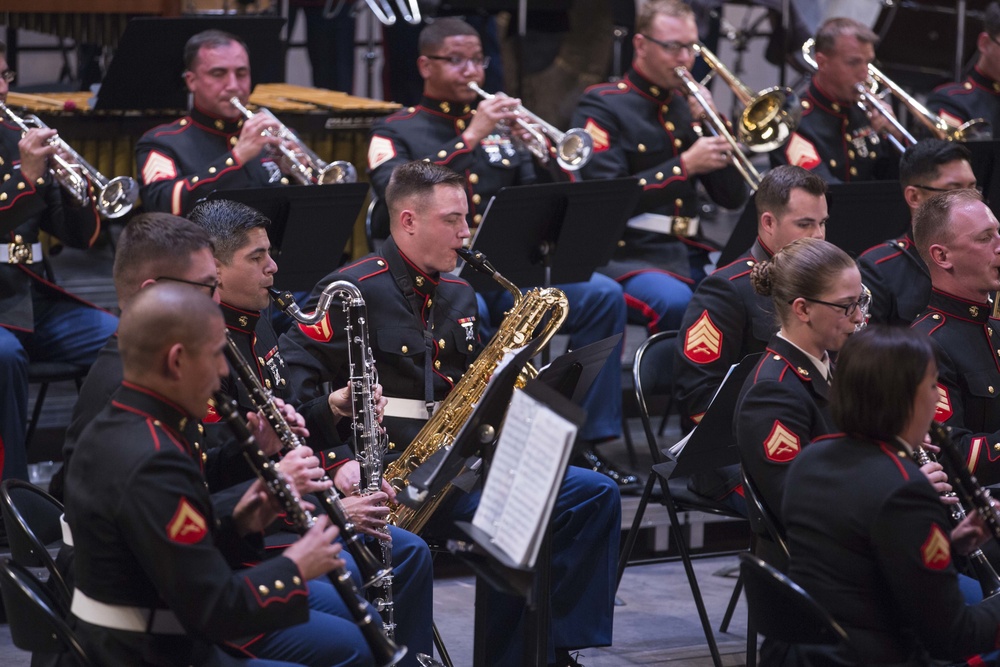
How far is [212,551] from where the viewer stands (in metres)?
2.47

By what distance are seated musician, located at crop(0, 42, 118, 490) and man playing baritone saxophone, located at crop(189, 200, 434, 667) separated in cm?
126

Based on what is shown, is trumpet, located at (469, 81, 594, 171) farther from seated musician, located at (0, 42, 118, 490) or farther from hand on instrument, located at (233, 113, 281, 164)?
seated musician, located at (0, 42, 118, 490)

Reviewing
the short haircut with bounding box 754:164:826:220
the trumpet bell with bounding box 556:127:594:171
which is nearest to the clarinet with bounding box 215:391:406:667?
the short haircut with bounding box 754:164:826:220

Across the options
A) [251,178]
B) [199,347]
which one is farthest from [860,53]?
[199,347]

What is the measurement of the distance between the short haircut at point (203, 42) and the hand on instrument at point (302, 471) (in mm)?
3201

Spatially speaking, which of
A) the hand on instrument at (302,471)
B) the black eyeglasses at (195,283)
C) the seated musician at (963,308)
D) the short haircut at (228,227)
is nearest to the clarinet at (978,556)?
the seated musician at (963,308)

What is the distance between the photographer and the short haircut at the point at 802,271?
3.37 m

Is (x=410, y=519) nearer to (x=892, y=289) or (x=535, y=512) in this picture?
(x=535, y=512)

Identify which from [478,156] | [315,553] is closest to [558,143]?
[478,156]

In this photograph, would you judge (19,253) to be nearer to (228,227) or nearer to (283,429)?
(228,227)

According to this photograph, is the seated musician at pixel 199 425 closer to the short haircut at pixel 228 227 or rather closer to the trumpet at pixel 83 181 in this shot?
the short haircut at pixel 228 227

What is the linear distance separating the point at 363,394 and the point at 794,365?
3.72ft

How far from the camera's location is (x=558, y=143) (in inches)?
231

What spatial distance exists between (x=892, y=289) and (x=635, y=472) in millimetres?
1291
